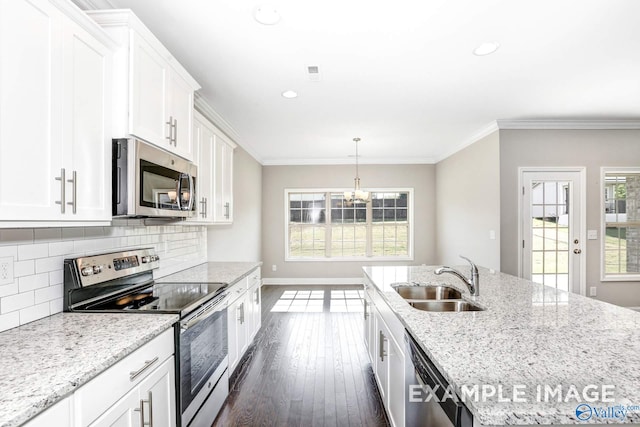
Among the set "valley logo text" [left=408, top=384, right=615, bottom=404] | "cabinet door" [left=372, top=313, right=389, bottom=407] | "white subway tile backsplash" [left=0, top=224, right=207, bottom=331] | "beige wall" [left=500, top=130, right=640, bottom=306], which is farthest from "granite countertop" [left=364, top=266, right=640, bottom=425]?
"beige wall" [left=500, top=130, right=640, bottom=306]

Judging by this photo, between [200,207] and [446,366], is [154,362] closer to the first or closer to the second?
[446,366]

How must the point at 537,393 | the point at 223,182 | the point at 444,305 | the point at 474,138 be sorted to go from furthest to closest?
the point at 474,138 < the point at 223,182 < the point at 444,305 < the point at 537,393

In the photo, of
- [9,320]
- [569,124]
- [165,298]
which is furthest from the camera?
[569,124]

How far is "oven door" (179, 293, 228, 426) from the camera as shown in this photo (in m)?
1.74

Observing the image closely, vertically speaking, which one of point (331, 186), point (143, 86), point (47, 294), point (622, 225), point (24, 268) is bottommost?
point (47, 294)

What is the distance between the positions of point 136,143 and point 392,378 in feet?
6.33

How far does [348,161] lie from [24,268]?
19.3ft

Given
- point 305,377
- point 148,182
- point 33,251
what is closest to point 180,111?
point 148,182

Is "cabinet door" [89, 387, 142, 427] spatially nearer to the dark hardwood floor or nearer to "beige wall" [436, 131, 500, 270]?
the dark hardwood floor

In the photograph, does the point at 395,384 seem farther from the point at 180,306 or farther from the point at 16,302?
the point at 16,302

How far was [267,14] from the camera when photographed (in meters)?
2.01

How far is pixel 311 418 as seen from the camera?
7.54 ft

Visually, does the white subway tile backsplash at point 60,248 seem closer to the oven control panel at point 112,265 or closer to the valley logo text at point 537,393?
the oven control panel at point 112,265

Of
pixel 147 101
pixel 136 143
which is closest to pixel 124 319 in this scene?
pixel 136 143
